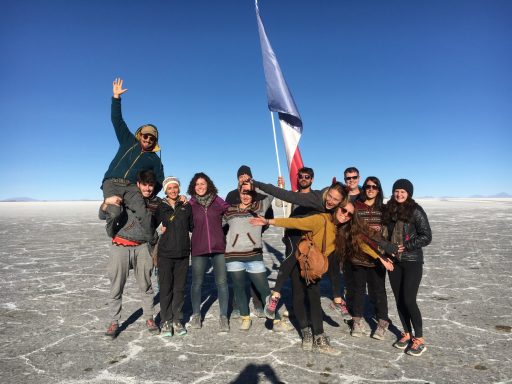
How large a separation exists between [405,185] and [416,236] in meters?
0.58

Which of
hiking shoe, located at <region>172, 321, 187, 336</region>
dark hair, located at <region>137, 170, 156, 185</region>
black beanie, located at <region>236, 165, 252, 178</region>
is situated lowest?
hiking shoe, located at <region>172, 321, 187, 336</region>

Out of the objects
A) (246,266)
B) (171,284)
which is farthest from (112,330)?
(246,266)

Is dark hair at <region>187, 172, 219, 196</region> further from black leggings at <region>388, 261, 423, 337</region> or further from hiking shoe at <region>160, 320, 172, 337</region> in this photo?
black leggings at <region>388, 261, 423, 337</region>

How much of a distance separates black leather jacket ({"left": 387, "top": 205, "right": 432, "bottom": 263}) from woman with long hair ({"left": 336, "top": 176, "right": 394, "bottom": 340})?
11.4 inches

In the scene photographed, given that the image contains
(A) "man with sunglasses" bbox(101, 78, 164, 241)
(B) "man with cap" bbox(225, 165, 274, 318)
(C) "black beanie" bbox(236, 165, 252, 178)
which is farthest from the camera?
(C) "black beanie" bbox(236, 165, 252, 178)

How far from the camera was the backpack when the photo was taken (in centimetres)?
371

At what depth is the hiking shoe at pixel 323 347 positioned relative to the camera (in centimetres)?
382

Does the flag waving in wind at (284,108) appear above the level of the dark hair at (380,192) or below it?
above

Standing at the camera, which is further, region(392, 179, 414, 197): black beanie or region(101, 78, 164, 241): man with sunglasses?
region(101, 78, 164, 241): man with sunglasses

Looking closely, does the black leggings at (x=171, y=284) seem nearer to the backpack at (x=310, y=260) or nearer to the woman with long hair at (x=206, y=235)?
the woman with long hair at (x=206, y=235)

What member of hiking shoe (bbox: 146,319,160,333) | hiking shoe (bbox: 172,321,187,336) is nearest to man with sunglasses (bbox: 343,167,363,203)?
hiking shoe (bbox: 172,321,187,336)

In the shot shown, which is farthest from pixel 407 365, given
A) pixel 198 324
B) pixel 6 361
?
pixel 6 361

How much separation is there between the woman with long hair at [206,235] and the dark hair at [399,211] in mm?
2096

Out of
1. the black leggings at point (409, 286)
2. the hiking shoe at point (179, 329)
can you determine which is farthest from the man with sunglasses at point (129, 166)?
the black leggings at point (409, 286)
